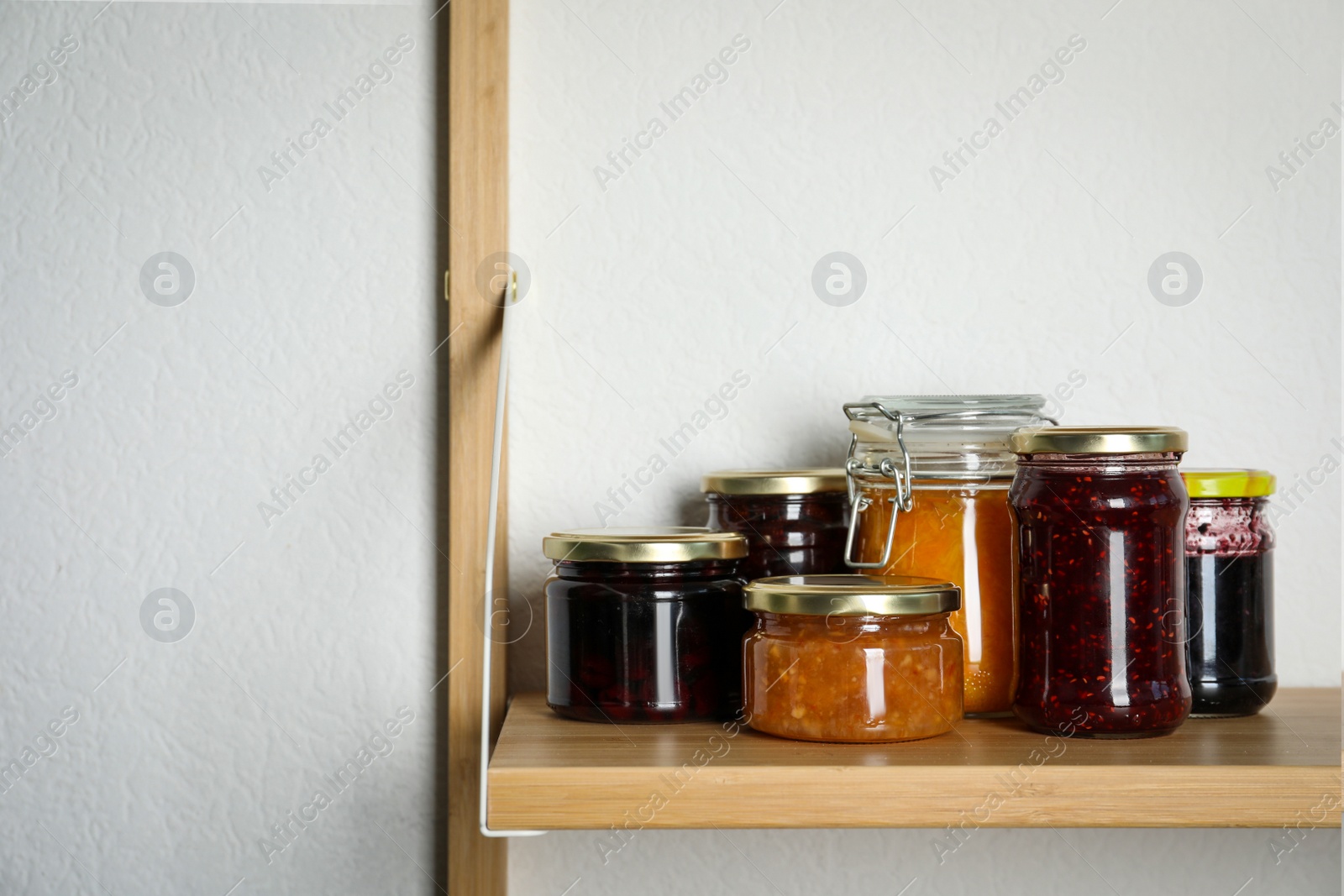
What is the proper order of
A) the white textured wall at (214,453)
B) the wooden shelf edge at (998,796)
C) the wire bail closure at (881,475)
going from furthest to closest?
the white textured wall at (214,453), the wire bail closure at (881,475), the wooden shelf edge at (998,796)

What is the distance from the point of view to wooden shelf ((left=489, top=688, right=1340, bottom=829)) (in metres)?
0.51

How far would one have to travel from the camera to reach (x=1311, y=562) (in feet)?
2.46

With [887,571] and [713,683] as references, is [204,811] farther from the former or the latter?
[887,571]

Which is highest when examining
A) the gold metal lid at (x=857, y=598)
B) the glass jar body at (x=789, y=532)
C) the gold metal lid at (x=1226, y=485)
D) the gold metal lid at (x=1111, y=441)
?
the gold metal lid at (x=1111, y=441)

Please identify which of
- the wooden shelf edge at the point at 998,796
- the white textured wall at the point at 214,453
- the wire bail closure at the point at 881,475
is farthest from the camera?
the white textured wall at the point at 214,453

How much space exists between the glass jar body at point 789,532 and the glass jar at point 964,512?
41 millimetres

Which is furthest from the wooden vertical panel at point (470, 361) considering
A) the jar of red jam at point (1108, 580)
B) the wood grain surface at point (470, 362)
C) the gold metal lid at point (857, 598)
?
the jar of red jam at point (1108, 580)

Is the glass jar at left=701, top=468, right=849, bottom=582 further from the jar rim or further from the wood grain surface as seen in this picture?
the wood grain surface

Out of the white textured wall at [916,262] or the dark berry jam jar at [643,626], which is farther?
the white textured wall at [916,262]

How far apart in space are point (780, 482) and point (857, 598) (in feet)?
0.41

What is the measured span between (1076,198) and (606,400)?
376mm

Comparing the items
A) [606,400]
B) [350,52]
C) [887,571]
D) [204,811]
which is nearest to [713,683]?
[887,571]

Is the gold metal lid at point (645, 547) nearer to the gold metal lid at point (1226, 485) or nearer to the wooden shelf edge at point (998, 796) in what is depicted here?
the wooden shelf edge at point (998, 796)

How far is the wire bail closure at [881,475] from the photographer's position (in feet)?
2.00
